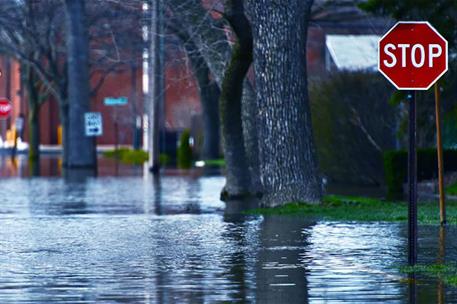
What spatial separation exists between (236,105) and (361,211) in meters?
5.67

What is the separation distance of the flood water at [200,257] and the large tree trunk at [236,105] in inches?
104

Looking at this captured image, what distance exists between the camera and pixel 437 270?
1523 centimetres

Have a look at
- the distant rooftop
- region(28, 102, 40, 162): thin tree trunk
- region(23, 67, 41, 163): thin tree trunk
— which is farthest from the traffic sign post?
region(28, 102, 40, 162): thin tree trunk

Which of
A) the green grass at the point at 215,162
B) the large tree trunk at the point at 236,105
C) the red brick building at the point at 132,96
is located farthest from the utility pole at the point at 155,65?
the green grass at the point at 215,162

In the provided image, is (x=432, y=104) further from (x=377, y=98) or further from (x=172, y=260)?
(x=172, y=260)

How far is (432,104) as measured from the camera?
31672 mm

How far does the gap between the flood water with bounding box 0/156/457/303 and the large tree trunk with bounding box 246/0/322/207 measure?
3.91 ft

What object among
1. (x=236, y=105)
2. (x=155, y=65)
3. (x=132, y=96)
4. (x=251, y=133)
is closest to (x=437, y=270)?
(x=236, y=105)

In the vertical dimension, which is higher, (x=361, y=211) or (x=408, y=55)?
(x=408, y=55)

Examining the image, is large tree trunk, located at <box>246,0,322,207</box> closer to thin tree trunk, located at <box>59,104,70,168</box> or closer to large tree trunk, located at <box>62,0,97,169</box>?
large tree trunk, located at <box>62,0,97,169</box>

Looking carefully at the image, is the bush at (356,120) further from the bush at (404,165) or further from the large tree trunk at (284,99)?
the large tree trunk at (284,99)

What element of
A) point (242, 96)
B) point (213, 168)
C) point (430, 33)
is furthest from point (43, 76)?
point (430, 33)

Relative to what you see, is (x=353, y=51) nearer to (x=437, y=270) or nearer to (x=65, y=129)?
(x=65, y=129)

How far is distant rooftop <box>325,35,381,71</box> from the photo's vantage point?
4434cm
